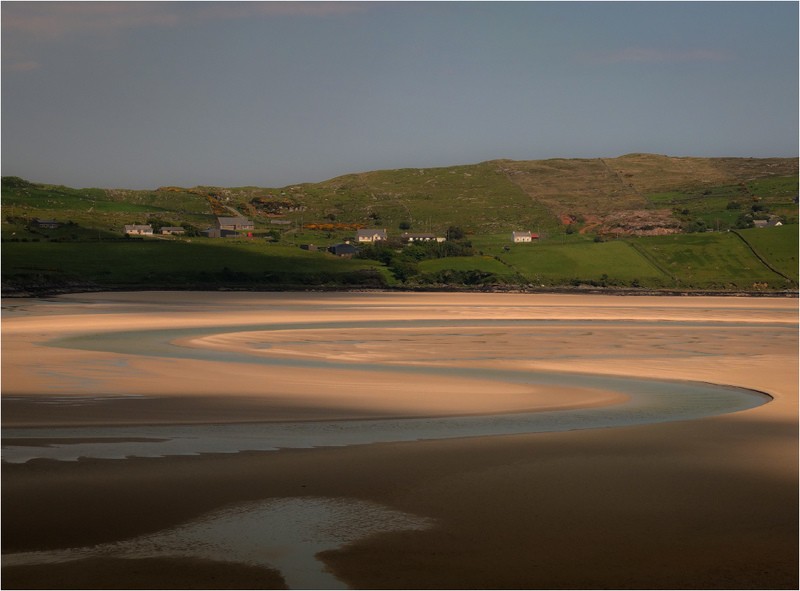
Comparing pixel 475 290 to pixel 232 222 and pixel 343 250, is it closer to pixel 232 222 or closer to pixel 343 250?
pixel 343 250

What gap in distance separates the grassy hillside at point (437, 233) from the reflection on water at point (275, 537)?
6677 centimetres

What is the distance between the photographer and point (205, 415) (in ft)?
61.6

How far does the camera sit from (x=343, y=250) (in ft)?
372

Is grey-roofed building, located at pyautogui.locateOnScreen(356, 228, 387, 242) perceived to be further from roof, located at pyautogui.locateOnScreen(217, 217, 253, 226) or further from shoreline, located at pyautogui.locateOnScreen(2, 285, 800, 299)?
shoreline, located at pyautogui.locateOnScreen(2, 285, 800, 299)

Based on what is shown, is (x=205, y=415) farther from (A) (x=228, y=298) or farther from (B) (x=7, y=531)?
(A) (x=228, y=298)

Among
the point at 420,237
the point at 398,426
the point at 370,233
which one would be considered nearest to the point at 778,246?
the point at 420,237

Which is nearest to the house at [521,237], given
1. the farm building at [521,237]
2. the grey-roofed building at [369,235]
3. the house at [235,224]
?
the farm building at [521,237]

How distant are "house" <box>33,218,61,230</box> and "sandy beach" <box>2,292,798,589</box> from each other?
292 ft

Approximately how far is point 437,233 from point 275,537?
139760 millimetres

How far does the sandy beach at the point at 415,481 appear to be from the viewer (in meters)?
9.70

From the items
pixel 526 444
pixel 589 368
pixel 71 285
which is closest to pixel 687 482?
pixel 526 444

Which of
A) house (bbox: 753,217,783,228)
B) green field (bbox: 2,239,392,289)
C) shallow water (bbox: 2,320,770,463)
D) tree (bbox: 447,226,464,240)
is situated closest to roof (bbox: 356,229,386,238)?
tree (bbox: 447,226,464,240)

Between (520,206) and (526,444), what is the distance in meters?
168

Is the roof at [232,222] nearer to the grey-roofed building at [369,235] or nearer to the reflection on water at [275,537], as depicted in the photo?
the grey-roofed building at [369,235]
